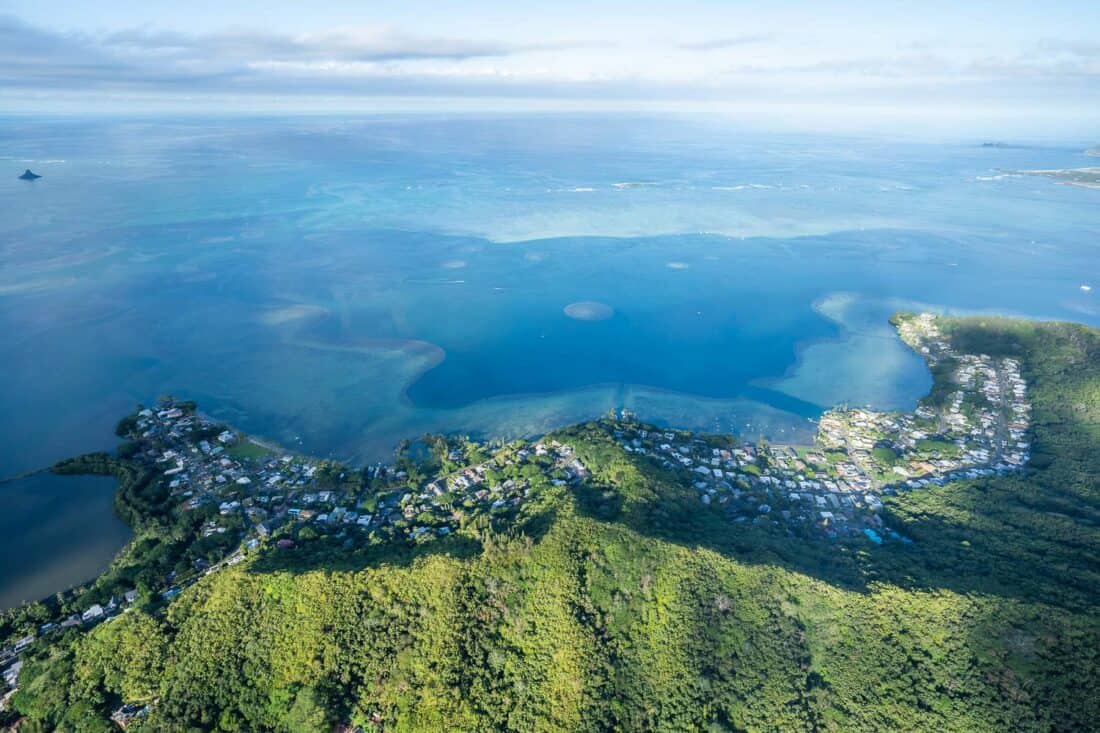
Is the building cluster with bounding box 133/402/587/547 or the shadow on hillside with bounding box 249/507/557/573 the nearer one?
the shadow on hillside with bounding box 249/507/557/573

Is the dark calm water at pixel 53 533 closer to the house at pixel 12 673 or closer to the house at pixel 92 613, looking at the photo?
the house at pixel 92 613

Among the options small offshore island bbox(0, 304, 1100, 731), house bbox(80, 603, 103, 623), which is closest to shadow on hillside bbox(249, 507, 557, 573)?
small offshore island bbox(0, 304, 1100, 731)

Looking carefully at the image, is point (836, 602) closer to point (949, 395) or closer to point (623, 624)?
point (623, 624)

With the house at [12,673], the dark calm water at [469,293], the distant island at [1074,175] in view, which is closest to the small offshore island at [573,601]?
the house at [12,673]

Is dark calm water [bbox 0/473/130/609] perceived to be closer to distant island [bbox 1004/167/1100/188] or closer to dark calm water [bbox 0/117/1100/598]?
dark calm water [bbox 0/117/1100/598]

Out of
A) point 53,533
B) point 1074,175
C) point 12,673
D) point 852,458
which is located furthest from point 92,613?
point 1074,175

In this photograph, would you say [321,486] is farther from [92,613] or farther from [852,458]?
[852,458]
